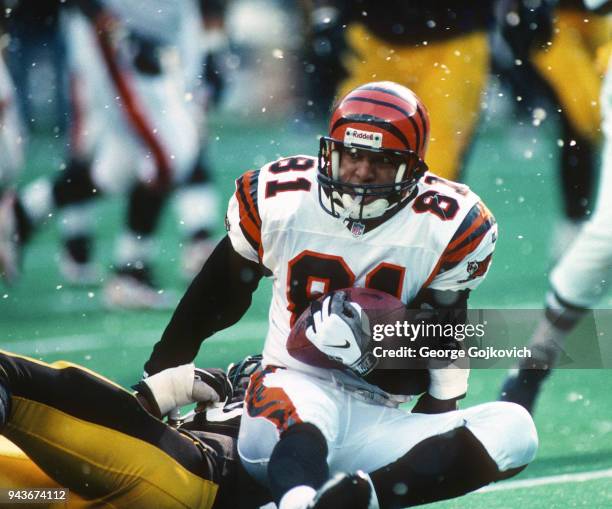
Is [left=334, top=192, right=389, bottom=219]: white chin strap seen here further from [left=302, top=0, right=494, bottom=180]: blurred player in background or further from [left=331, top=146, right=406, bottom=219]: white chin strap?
[left=302, top=0, right=494, bottom=180]: blurred player in background

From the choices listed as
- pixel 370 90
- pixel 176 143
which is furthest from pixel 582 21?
pixel 370 90

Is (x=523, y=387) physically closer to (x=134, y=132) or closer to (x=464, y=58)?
(x=464, y=58)

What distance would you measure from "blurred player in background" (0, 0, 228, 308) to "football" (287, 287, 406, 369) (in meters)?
3.13

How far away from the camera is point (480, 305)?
4.91 m

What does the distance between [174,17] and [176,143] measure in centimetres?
61

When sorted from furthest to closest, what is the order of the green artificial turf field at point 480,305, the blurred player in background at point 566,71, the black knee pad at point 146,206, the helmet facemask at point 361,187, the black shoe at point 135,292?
1. the black knee pad at point 146,206
2. the blurred player in background at point 566,71
3. the black shoe at point 135,292
4. the green artificial turf field at point 480,305
5. the helmet facemask at point 361,187

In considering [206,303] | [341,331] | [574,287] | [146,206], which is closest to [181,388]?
[206,303]

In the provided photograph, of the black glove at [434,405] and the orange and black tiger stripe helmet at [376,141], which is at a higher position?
the orange and black tiger stripe helmet at [376,141]

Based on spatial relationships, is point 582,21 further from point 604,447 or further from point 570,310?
point 604,447

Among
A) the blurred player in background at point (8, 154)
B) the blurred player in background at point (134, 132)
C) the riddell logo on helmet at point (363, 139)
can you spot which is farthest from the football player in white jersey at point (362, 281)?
the blurred player in background at point (8, 154)

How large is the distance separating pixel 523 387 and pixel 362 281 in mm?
1593

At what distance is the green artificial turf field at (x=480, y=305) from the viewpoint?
10.1ft

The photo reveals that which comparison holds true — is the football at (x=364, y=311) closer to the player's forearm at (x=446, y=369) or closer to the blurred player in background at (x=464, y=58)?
the player's forearm at (x=446, y=369)

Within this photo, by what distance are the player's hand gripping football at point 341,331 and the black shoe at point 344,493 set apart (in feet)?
1.15
